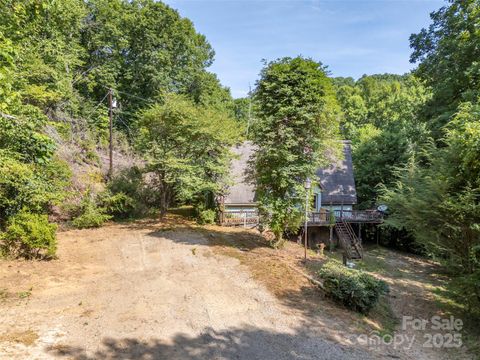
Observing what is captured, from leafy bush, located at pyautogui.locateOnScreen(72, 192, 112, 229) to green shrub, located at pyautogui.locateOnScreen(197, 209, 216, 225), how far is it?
5.36m

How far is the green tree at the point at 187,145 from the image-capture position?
56.4ft

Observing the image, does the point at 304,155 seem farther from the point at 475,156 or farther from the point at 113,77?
the point at 113,77

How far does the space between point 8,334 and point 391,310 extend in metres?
9.55

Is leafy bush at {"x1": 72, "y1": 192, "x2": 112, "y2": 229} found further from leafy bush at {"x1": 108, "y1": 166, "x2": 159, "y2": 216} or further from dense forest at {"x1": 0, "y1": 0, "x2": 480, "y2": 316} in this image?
leafy bush at {"x1": 108, "y1": 166, "x2": 159, "y2": 216}

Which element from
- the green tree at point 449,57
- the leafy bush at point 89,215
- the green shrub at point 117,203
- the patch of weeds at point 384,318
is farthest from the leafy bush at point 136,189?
the green tree at point 449,57

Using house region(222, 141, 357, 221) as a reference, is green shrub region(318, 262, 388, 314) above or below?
below

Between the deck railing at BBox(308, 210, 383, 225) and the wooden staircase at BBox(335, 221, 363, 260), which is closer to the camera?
the wooden staircase at BBox(335, 221, 363, 260)

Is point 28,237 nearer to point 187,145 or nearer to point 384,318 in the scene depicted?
point 187,145

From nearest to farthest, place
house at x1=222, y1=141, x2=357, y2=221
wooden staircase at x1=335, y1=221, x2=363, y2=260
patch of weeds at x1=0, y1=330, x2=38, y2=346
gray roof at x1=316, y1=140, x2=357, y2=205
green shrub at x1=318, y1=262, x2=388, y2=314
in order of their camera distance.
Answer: patch of weeds at x1=0, y1=330, x2=38, y2=346 < green shrub at x1=318, y1=262, x2=388, y2=314 < wooden staircase at x1=335, y1=221, x2=363, y2=260 < house at x1=222, y1=141, x2=357, y2=221 < gray roof at x1=316, y1=140, x2=357, y2=205

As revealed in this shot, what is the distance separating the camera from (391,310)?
30.0 ft

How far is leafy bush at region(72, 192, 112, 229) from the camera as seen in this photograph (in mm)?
16862

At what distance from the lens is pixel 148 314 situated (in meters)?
7.21

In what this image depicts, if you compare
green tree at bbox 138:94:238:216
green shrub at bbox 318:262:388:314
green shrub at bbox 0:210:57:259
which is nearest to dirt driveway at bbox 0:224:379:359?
green shrub at bbox 0:210:57:259

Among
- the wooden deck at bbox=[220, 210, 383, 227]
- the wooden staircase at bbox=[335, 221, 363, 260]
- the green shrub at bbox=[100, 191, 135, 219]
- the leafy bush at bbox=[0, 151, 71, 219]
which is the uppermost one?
the leafy bush at bbox=[0, 151, 71, 219]
